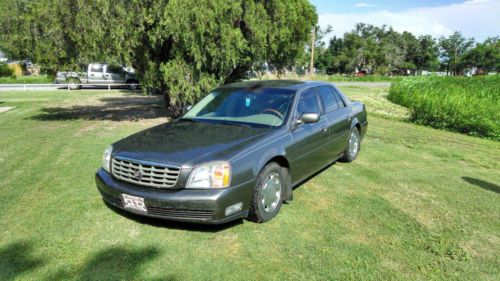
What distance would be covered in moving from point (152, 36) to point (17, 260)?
7.21 meters

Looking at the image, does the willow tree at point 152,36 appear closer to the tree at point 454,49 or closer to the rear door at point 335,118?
the rear door at point 335,118

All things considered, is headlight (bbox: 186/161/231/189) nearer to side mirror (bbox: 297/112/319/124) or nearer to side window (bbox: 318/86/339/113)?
side mirror (bbox: 297/112/319/124)

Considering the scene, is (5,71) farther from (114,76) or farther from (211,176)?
(211,176)

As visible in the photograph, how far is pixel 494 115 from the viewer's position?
11234mm

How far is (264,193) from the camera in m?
4.14

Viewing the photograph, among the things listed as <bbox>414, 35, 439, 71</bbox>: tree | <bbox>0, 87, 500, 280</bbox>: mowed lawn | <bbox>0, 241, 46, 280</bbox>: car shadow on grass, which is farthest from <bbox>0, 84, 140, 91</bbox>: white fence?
<bbox>414, 35, 439, 71</bbox>: tree

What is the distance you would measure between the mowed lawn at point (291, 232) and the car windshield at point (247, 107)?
114 centimetres

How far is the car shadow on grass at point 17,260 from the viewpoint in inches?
127

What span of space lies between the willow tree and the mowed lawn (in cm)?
380

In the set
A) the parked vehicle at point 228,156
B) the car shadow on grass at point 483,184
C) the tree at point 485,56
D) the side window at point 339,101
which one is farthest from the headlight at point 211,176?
the tree at point 485,56

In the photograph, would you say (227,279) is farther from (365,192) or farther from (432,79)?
(432,79)

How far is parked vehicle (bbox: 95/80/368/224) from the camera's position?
3631 millimetres

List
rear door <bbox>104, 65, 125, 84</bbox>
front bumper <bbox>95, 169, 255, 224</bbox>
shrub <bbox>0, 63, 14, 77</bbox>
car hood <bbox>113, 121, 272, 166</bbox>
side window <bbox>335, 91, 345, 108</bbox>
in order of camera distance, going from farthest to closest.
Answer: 1. shrub <bbox>0, 63, 14, 77</bbox>
2. rear door <bbox>104, 65, 125, 84</bbox>
3. side window <bbox>335, 91, 345, 108</bbox>
4. car hood <bbox>113, 121, 272, 166</bbox>
5. front bumper <bbox>95, 169, 255, 224</bbox>

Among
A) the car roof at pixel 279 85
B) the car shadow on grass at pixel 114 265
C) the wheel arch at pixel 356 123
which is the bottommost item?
the car shadow on grass at pixel 114 265
